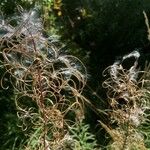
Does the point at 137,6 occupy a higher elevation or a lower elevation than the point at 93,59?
higher

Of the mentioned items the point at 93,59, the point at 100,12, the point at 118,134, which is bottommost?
the point at 93,59

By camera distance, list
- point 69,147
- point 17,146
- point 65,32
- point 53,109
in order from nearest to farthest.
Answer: point 53,109, point 69,147, point 17,146, point 65,32

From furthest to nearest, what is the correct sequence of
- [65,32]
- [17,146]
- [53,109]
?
[65,32] < [17,146] < [53,109]

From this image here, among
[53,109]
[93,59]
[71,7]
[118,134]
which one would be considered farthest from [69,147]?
[71,7]

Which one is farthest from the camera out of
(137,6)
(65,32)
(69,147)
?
(65,32)

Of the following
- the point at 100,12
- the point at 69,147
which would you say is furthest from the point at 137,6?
the point at 69,147

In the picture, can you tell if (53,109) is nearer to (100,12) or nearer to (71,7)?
(100,12)

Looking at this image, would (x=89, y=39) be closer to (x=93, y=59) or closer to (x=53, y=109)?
(x=93, y=59)

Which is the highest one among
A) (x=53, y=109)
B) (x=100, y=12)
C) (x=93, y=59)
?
(x=53, y=109)

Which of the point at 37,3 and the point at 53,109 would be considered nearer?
the point at 53,109
